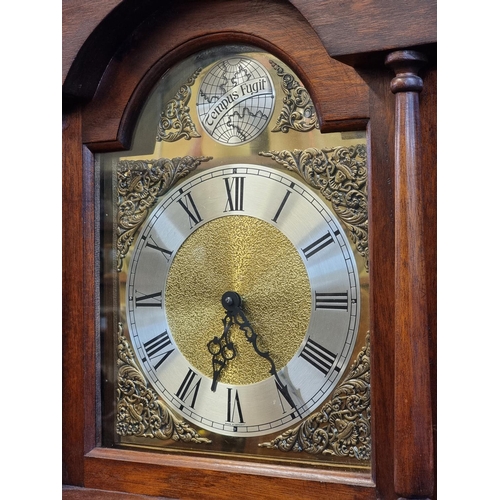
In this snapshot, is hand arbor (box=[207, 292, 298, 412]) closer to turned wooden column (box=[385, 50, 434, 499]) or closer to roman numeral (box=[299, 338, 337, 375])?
roman numeral (box=[299, 338, 337, 375])

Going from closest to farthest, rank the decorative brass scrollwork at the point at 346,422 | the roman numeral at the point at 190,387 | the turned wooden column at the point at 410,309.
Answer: the turned wooden column at the point at 410,309 → the decorative brass scrollwork at the point at 346,422 → the roman numeral at the point at 190,387

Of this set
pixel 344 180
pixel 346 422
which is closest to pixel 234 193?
pixel 344 180

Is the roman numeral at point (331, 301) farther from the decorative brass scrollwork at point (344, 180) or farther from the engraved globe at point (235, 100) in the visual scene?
the engraved globe at point (235, 100)

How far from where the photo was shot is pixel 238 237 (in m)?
1.22

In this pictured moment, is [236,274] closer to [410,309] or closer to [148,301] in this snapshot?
[148,301]

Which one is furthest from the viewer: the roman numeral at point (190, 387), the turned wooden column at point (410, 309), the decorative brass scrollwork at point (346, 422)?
the roman numeral at point (190, 387)

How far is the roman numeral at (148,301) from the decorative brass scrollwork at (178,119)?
27cm

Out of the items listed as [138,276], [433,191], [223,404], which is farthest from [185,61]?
[223,404]

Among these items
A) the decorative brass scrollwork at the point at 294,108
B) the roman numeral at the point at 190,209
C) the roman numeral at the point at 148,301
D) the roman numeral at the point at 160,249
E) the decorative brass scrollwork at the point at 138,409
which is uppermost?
the decorative brass scrollwork at the point at 294,108

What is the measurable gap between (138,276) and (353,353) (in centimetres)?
40

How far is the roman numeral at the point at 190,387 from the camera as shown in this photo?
1.24m

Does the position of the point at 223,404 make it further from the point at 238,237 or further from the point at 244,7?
the point at 244,7

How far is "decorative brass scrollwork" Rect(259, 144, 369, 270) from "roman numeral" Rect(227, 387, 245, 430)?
308 millimetres

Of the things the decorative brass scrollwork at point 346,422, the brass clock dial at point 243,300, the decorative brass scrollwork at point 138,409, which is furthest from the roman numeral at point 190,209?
the decorative brass scrollwork at point 346,422
